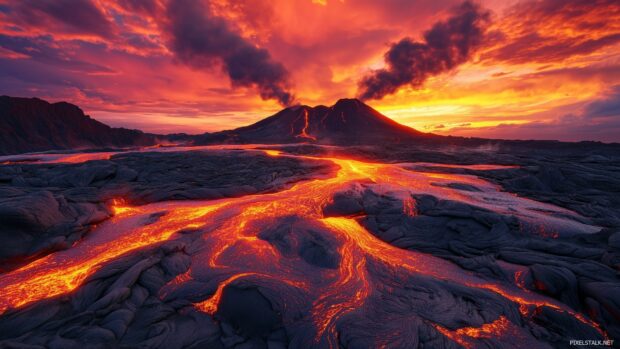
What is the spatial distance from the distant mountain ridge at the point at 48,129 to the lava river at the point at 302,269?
10782 centimetres

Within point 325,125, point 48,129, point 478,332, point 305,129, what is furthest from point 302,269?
point 48,129

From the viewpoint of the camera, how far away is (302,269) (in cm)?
770

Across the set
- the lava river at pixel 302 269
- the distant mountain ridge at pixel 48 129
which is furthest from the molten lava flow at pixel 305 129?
the distant mountain ridge at pixel 48 129

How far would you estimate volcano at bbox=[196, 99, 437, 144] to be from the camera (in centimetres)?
7912

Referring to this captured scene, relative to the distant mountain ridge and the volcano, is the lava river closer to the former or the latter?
the volcano

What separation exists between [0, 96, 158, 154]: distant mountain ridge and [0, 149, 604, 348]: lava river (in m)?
108

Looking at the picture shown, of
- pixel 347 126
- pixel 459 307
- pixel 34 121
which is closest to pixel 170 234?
pixel 459 307

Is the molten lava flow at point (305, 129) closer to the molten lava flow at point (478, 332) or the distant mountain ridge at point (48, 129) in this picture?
the molten lava flow at point (478, 332)

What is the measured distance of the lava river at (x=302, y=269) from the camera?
5.48 meters

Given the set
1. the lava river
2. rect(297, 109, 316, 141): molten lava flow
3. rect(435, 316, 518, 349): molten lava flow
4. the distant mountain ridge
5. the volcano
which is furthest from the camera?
the distant mountain ridge

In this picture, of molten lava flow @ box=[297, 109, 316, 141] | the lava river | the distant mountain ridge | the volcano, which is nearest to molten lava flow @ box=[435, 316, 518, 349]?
the lava river

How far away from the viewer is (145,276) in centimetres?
670

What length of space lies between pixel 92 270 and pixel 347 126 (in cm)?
8595

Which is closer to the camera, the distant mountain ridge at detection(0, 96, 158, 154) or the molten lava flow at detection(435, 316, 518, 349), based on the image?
the molten lava flow at detection(435, 316, 518, 349)
